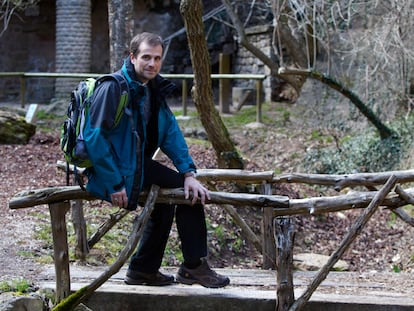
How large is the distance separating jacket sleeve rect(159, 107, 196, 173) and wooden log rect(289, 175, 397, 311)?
1.13m

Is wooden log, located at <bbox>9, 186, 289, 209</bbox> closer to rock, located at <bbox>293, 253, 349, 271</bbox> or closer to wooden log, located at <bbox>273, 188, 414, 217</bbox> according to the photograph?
wooden log, located at <bbox>273, 188, 414, 217</bbox>

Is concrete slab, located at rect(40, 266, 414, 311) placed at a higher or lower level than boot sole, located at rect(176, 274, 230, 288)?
lower

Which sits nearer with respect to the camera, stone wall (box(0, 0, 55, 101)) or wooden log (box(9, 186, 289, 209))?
wooden log (box(9, 186, 289, 209))

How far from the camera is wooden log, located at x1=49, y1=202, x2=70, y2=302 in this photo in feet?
16.9

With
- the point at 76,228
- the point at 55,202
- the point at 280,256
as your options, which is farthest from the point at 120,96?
the point at 76,228

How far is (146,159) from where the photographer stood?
193 inches

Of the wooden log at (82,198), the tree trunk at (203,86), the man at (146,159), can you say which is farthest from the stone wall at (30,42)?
the man at (146,159)

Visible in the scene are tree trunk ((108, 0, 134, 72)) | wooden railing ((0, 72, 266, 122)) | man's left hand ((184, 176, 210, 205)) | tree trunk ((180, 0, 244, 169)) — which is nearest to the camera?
man's left hand ((184, 176, 210, 205))

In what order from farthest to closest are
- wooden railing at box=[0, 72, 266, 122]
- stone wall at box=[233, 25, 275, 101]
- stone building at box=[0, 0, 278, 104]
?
stone building at box=[0, 0, 278, 104], stone wall at box=[233, 25, 275, 101], wooden railing at box=[0, 72, 266, 122]

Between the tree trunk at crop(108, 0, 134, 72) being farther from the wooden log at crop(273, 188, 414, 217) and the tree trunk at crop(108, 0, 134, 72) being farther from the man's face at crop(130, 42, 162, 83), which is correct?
the man's face at crop(130, 42, 162, 83)

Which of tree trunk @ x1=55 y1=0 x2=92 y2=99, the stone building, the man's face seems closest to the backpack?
the man's face

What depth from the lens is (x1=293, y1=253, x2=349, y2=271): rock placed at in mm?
8559

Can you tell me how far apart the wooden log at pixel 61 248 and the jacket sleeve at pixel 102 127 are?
29.8 inches

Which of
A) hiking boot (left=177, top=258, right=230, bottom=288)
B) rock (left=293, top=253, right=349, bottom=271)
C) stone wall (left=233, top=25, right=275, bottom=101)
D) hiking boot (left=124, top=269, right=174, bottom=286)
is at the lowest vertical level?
rock (left=293, top=253, right=349, bottom=271)
